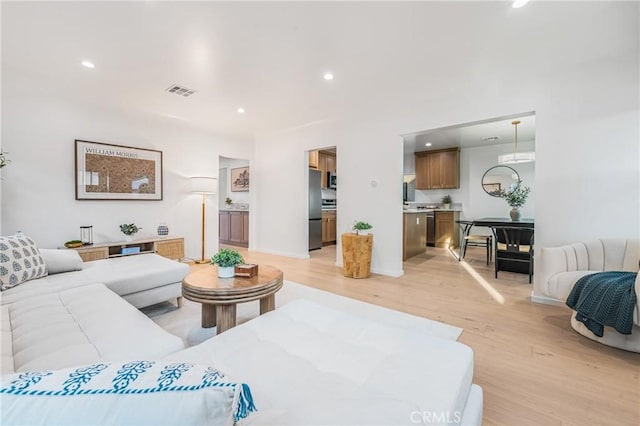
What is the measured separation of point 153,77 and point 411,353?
366cm

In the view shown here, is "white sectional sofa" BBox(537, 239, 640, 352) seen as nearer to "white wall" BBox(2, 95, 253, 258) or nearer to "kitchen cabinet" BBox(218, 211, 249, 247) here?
"white wall" BBox(2, 95, 253, 258)

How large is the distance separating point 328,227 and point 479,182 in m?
3.75

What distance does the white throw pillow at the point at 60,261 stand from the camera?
2.32 metres

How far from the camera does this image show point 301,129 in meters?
5.05

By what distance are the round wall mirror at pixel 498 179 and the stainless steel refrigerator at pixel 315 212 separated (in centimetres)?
390

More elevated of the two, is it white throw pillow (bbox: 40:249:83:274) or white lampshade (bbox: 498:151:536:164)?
white lampshade (bbox: 498:151:536:164)

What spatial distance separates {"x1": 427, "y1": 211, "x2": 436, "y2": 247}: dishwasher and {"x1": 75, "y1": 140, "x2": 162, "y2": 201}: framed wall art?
5.78 metres

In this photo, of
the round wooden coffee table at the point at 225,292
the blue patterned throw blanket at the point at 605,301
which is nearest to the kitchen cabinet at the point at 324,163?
the round wooden coffee table at the point at 225,292

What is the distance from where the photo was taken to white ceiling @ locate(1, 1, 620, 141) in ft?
6.70

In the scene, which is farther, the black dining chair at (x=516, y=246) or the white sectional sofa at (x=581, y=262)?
the black dining chair at (x=516, y=246)

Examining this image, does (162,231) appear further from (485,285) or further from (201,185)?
(485,285)

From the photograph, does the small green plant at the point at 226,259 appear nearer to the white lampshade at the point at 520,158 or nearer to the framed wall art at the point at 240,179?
the white lampshade at the point at 520,158

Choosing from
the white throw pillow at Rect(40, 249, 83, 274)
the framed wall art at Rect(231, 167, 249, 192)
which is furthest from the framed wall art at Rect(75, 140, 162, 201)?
the framed wall art at Rect(231, 167, 249, 192)

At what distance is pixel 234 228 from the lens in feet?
22.9
